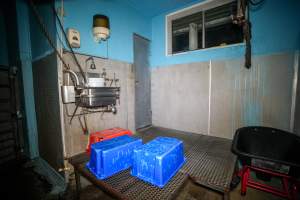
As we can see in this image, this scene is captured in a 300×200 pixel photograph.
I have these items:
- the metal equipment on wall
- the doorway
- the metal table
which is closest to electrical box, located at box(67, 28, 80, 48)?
the metal equipment on wall

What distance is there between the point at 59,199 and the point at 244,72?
3.13 m

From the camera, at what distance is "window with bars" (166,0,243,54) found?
262 cm

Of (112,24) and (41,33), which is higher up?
(112,24)

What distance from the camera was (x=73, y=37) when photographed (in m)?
1.87

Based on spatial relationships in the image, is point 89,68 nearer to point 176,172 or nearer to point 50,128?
point 50,128

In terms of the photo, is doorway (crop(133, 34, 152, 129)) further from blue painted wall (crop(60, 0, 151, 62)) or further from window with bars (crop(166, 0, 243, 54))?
window with bars (crop(166, 0, 243, 54))

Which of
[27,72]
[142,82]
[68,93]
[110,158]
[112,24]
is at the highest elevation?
[112,24]

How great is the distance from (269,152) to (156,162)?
59.5 inches

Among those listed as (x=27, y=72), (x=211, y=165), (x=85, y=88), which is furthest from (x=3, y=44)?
(x=211, y=165)

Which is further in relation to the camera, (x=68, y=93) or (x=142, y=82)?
(x=142, y=82)

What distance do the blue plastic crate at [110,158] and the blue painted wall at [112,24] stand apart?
1.48 metres

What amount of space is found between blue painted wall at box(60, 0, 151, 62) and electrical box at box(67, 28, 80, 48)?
0.11m

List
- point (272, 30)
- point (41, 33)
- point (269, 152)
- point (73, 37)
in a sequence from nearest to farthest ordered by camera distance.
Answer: point (269, 152)
point (73, 37)
point (41, 33)
point (272, 30)

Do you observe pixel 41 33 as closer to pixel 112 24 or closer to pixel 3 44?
pixel 3 44
